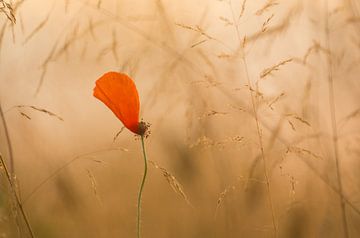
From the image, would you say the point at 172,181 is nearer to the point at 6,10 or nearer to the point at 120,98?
the point at 120,98

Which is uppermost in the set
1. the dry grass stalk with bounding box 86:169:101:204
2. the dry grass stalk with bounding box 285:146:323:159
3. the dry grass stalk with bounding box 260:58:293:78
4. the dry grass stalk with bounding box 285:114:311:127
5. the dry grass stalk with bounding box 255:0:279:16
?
the dry grass stalk with bounding box 255:0:279:16

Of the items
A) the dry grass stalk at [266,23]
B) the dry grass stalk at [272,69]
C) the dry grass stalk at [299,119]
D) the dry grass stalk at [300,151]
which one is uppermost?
the dry grass stalk at [266,23]

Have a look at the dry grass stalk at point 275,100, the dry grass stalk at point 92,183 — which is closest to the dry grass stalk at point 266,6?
the dry grass stalk at point 275,100

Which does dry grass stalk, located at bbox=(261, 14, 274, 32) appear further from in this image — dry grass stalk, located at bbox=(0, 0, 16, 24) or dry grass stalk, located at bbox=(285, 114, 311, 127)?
dry grass stalk, located at bbox=(0, 0, 16, 24)

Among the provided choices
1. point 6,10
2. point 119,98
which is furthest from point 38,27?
point 119,98

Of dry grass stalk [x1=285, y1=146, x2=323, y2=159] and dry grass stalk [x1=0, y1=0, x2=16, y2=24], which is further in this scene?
dry grass stalk [x1=285, y1=146, x2=323, y2=159]

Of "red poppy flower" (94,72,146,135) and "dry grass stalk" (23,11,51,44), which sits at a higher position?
"dry grass stalk" (23,11,51,44)

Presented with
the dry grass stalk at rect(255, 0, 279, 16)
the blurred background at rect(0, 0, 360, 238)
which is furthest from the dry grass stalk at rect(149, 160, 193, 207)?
the dry grass stalk at rect(255, 0, 279, 16)

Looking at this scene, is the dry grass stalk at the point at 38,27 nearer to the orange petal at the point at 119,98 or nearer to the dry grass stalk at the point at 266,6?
the orange petal at the point at 119,98

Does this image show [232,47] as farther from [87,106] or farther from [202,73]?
[87,106]
